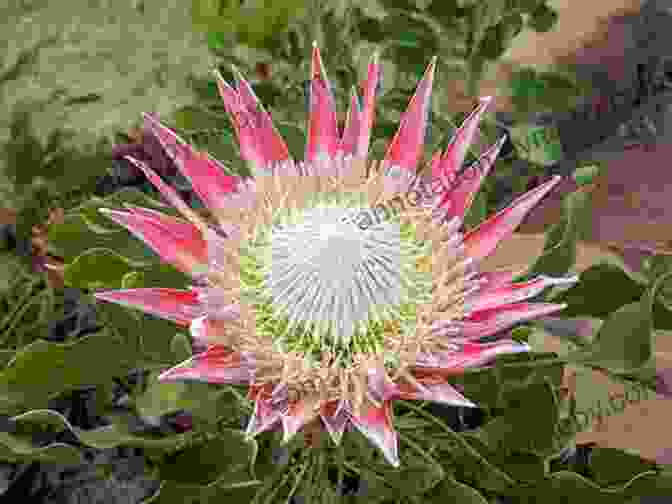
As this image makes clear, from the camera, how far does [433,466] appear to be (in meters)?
0.96

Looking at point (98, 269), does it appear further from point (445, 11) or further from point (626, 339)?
point (445, 11)

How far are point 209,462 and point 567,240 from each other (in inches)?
18.6

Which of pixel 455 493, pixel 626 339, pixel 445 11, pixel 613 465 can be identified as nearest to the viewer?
pixel 626 339

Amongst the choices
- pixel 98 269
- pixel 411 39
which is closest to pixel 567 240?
pixel 98 269

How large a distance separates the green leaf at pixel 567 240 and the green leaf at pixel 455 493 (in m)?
0.26

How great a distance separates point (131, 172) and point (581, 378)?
0.97 meters

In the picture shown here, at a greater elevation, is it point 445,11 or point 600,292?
point 445,11

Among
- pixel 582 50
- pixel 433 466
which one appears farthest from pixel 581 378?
pixel 582 50

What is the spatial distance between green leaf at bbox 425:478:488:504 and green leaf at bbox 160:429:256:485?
217 mm

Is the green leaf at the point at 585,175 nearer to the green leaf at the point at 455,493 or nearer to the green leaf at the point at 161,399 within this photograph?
the green leaf at the point at 455,493

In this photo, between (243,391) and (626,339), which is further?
(243,391)

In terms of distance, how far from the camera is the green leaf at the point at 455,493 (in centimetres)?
94

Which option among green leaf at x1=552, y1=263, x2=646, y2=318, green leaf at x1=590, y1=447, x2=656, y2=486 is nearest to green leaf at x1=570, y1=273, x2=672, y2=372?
green leaf at x1=552, y1=263, x2=646, y2=318

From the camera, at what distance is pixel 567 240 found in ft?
3.27
